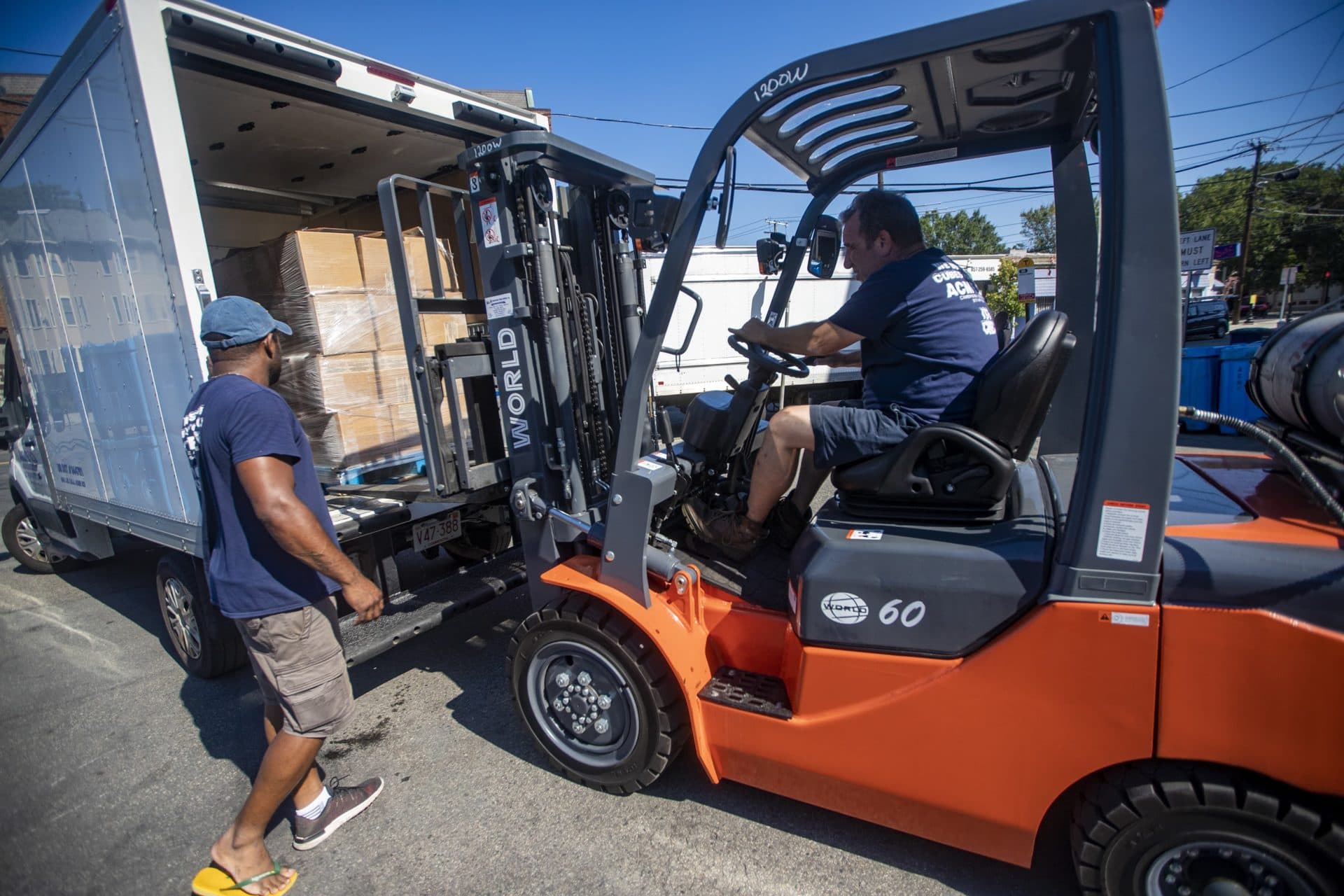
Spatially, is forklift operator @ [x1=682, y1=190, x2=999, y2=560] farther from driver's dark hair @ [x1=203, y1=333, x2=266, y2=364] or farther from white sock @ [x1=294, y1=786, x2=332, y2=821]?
white sock @ [x1=294, y1=786, x2=332, y2=821]

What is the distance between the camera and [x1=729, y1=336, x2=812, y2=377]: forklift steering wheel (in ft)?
9.15

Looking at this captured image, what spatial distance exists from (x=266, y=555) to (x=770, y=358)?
2019mm

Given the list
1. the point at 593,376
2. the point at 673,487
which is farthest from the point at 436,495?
the point at 673,487

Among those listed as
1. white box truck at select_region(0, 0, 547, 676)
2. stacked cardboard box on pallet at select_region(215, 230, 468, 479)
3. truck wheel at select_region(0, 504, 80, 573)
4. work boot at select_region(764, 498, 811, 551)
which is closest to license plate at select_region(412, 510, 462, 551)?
white box truck at select_region(0, 0, 547, 676)

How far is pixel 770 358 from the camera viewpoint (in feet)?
9.15

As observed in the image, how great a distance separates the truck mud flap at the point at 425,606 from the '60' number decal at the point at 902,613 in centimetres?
204

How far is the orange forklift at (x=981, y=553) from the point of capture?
1670 mm

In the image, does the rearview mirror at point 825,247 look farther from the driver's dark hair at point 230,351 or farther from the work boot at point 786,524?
the driver's dark hair at point 230,351

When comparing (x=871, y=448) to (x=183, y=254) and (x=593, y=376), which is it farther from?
(x=183, y=254)

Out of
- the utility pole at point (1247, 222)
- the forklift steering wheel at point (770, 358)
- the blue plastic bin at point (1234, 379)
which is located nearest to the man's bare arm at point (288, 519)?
the forklift steering wheel at point (770, 358)

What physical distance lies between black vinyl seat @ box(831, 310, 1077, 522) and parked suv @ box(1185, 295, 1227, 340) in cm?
2659

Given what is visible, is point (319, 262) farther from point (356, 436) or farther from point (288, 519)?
point (288, 519)

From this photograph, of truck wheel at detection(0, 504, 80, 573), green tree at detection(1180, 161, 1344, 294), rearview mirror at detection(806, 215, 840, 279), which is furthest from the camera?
green tree at detection(1180, 161, 1344, 294)

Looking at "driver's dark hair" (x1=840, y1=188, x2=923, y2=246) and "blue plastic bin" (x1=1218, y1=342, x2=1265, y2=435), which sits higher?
"driver's dark hair" (x1=840, y1=188, x2=923, y2=246)
